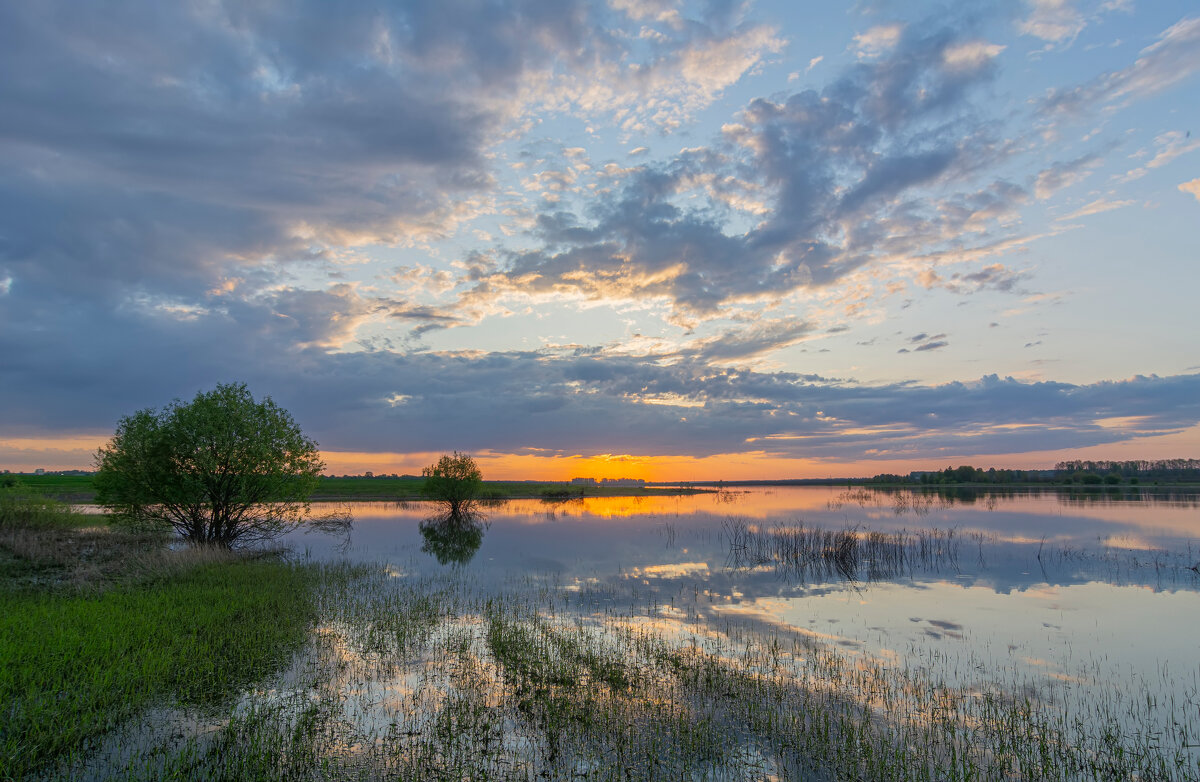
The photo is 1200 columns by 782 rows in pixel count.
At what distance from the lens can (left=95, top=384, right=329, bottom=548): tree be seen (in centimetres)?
3145

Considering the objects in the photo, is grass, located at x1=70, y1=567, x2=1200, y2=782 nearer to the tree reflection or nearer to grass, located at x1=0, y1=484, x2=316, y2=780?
grass, located at x1=0, y1=484, x2=316, y2=780

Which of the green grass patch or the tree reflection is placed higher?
the green grass patch

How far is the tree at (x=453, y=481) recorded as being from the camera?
69.7 meters

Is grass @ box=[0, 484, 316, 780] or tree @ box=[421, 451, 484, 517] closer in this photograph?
grass @ box=[0, 484, 316, 780]

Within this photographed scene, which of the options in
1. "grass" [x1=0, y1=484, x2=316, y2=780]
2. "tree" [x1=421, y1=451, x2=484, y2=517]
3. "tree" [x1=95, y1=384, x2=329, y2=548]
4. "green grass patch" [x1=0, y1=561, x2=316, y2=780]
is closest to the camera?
"green grass patch" [x1=0, y1=561, x2=316, y2=780]

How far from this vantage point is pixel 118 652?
11961mm

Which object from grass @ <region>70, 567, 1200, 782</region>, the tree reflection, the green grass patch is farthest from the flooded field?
the tree reflection

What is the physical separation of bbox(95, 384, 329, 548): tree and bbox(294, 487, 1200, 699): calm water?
18.2 feet

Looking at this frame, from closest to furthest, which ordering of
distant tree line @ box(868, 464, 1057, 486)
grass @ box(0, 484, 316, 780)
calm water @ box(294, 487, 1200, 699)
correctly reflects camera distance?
1. grass @ box(0, 484, 316, 780)
2. calm water @ box(294, 487, 1200, 699)
3. distant tree line @ box(868, 464, 1057, 486)

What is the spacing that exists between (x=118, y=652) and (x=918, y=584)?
1128 inches

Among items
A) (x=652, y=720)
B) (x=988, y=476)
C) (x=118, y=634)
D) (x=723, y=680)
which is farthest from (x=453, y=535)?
(x=988, y=476)

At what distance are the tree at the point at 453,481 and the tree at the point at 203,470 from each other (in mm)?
34146

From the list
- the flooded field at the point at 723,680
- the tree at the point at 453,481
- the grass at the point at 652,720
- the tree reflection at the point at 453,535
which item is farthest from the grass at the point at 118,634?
the tree at the point at 453,481

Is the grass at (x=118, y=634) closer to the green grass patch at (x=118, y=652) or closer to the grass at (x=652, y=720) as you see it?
the green grass patch at (x=118, y=652)
